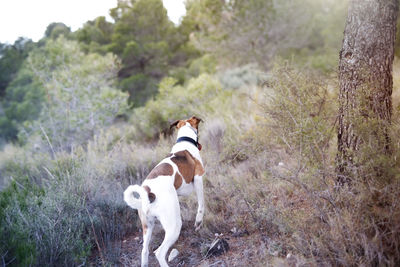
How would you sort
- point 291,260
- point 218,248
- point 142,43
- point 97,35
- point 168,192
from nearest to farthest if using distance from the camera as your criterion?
point 291,260
point 168,192
point 218,248
point 142,43
point 97,35

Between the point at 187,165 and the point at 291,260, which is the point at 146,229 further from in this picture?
the point at 291,260

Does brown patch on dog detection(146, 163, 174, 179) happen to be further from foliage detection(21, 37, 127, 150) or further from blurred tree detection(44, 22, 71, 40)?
blurred tree detection(44, 22, 71, 40)

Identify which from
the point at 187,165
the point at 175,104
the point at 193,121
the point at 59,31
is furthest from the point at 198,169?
the point at 59,31

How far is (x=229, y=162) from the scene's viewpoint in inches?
211

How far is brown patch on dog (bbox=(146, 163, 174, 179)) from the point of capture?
338 cm

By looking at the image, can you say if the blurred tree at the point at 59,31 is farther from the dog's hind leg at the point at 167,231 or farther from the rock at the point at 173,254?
the dog's hind leg at the point at 167,231

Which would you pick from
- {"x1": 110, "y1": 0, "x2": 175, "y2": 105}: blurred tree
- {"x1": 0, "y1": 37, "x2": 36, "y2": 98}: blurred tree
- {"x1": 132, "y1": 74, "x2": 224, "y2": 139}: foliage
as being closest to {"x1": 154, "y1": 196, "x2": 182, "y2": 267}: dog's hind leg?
{"x1": 132, "y1": 74, "x2": 224, "y2": 139}: foliage

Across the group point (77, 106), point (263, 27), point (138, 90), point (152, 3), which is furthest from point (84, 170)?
point (152, 3)

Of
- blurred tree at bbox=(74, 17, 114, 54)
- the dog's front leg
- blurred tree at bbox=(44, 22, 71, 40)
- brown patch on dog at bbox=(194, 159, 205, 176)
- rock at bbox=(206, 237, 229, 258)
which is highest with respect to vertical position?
blurred tree at bbox=(44, 22, 71, 40)

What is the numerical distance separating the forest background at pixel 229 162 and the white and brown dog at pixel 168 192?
50 cm

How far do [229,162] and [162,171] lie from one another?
214cm

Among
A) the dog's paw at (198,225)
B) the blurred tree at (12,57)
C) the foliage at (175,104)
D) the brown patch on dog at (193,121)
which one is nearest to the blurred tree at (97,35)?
the blurred tree at (12,57)

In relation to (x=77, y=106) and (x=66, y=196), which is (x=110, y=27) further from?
(x=66, y=196)

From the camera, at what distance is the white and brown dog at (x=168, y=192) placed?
3025 millimetres
